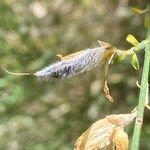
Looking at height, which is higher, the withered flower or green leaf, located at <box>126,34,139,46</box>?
green leaf, located at <box>126,34,139,46</box>

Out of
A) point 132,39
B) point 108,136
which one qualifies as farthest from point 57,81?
point 108,136

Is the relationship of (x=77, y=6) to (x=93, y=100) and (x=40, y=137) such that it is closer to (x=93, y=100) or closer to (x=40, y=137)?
(x=93, y=100)

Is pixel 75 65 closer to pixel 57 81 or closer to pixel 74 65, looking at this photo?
pixel 74 65

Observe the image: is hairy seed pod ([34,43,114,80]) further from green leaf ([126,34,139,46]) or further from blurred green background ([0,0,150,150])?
blurred green background ([0,0,150,150])

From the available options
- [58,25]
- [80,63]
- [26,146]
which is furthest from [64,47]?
[80,63]

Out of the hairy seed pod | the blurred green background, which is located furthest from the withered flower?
the blurred green background

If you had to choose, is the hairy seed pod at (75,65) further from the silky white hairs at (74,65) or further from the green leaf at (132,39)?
the green leaf at (132,39)

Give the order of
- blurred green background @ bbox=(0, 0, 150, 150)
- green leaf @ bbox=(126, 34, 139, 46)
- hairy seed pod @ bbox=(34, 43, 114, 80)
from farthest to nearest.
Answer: blurred green background @ bbox=(0, 0, 150, 150), green leaf @ bbox=(126, 34, 139, 46), hairy seed pod @ bbox=(34, 43, 114, 80)
